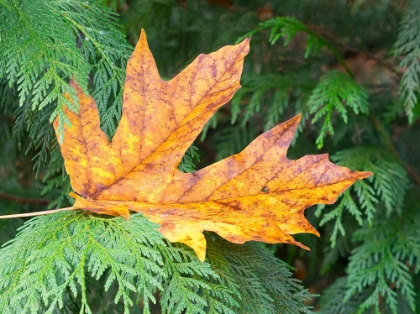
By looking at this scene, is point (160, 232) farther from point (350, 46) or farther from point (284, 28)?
point (350, 46)

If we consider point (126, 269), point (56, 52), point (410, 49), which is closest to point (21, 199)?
point (56, 52)

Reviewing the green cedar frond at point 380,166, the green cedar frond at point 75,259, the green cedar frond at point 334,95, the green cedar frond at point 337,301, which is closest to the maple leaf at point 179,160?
the green cedar frond at point 75,259

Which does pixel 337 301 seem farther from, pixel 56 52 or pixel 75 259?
pixel 56 52

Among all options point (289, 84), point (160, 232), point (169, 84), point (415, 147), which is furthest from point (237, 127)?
point (160, 232)

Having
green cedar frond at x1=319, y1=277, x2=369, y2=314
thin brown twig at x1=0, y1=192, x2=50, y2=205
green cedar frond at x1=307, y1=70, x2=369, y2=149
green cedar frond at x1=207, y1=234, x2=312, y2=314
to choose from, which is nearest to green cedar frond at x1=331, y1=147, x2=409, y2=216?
green cedar frond at x1=307, y1=70, x2=369, y2=149

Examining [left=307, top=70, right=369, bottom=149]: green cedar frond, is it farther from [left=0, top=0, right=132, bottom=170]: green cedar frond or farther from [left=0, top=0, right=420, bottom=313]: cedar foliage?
[left=0, top=0, right=132, bottom=170]: green cedar frond
